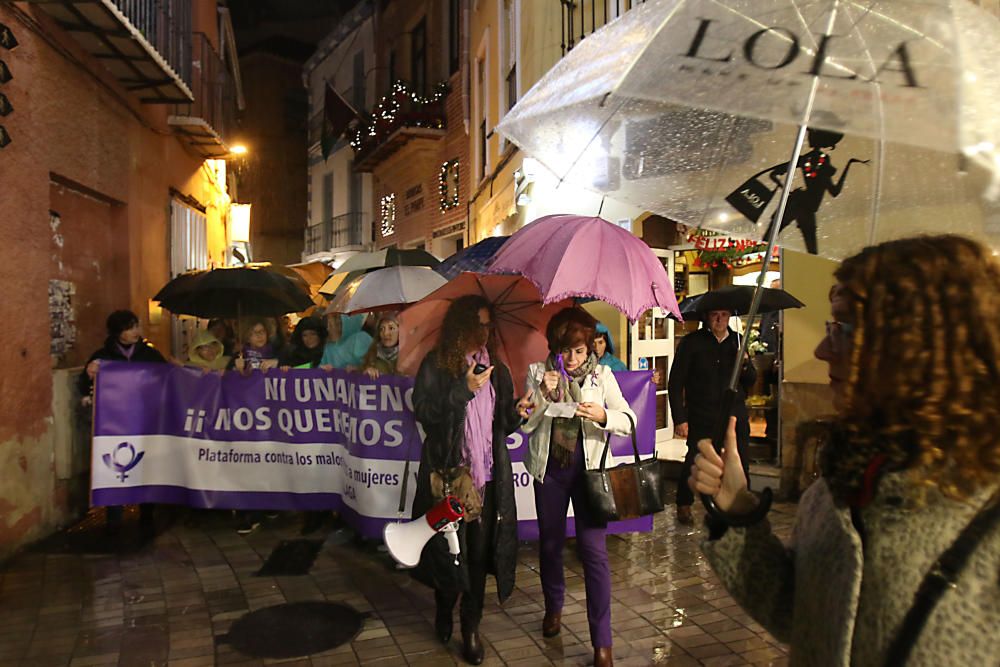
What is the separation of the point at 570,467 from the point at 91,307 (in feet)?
21.3

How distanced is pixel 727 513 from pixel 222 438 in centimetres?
587

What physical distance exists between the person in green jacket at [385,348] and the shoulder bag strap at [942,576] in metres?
5.33

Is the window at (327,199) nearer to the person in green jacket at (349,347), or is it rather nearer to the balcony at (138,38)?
the balcony at (138,38)

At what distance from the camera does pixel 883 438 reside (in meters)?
1.65

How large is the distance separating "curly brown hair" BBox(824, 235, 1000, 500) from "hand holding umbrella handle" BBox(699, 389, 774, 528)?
1.15ft

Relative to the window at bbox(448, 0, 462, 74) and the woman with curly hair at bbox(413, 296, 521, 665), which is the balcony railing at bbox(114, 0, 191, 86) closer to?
the woman with curly hair at bbox(413, 296, 521, 665)

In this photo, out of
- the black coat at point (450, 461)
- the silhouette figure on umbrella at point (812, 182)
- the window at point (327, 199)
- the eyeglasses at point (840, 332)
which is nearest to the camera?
the eyeglasses at point (840, 332)

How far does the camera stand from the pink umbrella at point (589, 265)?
4.32 meters

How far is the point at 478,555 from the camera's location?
14.6ft

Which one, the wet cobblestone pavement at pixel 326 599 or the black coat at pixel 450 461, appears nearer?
the black coat at pixel 450 461

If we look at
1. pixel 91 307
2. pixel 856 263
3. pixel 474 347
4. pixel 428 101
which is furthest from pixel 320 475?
pixel 428 101

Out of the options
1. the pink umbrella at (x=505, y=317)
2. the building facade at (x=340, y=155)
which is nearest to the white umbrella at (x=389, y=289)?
the pink umbrella at (x=505, y=317)

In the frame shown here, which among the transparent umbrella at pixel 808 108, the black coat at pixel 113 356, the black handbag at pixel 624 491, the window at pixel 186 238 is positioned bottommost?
the black handbag at pixel 624 491

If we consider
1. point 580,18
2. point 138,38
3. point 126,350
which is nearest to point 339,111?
point 580,18
